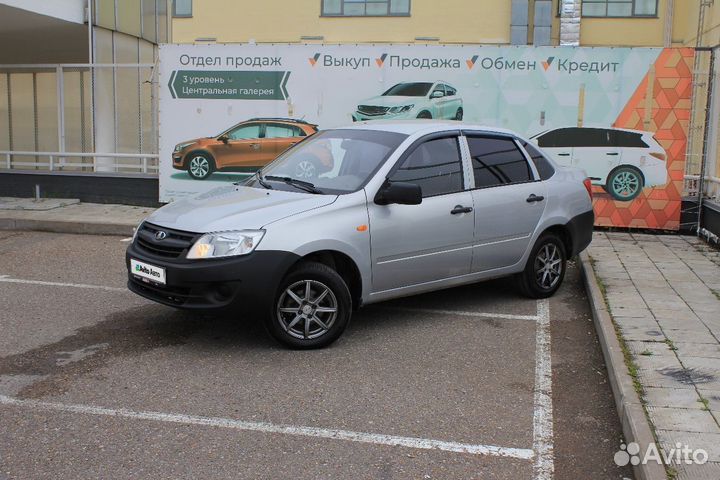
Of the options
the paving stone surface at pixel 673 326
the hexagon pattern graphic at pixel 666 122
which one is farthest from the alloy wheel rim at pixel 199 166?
the hexagon pattern graphic at pixel 666 122

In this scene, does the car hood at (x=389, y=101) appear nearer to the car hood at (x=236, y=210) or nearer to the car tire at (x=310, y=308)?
the car hood at (x=236, y=210)

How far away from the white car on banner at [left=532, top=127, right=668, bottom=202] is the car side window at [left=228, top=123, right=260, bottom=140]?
438cm

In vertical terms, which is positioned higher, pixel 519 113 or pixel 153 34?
pixel 153 34

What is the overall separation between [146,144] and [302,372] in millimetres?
9611

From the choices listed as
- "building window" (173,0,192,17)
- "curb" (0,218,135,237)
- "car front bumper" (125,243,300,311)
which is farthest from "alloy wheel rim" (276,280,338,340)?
"building window" (173,0,192,17)

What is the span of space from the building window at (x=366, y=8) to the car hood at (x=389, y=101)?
13.8 metres

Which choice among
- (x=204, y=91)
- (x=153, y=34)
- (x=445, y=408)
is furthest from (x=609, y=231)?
(x=153, y=34)

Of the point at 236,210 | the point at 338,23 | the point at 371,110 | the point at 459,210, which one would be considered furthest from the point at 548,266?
the point at 338,23

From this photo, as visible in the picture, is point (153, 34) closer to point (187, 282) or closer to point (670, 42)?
point (187, 282)

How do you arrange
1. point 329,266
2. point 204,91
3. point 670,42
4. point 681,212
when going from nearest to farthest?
point 329,266, point 681,212, point 204,91, point 670,42

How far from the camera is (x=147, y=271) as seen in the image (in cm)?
557

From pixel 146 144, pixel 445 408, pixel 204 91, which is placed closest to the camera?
pixel 445 408

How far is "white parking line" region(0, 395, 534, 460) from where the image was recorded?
13.2 feet

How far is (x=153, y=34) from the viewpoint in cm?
1803
